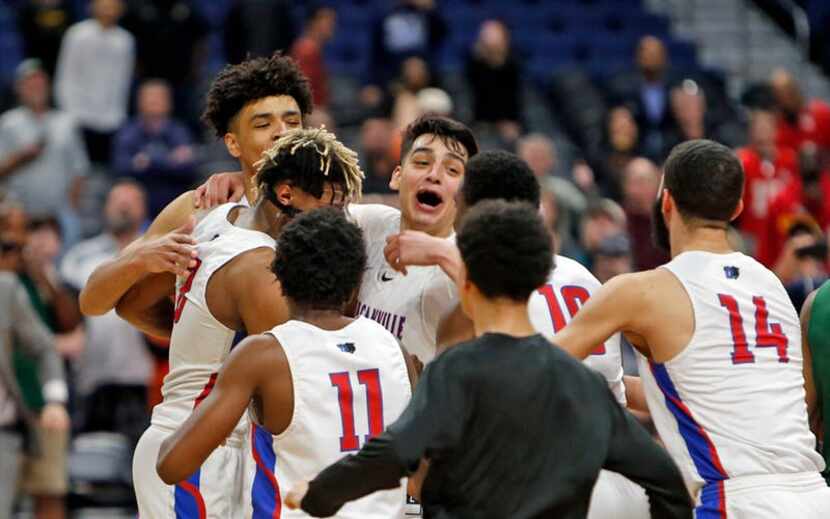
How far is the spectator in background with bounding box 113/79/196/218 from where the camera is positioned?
1284 centimetres

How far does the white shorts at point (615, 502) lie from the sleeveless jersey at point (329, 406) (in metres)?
0.79

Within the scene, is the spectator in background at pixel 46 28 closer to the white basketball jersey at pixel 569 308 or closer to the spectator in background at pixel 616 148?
the spectator in background at pixel 616 148

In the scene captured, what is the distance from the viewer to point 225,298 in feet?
17.6

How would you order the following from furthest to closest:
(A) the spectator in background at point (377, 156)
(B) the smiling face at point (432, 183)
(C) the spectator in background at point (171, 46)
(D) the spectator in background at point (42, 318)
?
(C) the spectator in background at point (171, 46) < (A) the spectator in background at point (377, 156) < (D) the spectator in background at point (42, 318) < (B) the smiling face at point (432, 183)

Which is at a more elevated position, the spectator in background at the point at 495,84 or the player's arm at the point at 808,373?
the spectator in background at the point at 495,84

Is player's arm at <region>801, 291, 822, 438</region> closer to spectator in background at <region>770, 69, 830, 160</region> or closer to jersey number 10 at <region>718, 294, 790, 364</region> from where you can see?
jersey number 10 at <region>718, 294, 790, 364</region>

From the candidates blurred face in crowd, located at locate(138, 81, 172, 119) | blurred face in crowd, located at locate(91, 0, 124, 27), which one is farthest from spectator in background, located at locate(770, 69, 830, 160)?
blurred face in crowd, located at locate(91, 0, 124, 27)

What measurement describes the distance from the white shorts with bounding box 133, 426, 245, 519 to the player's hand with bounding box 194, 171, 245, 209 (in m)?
0.92

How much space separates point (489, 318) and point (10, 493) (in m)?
Answer: 5.98

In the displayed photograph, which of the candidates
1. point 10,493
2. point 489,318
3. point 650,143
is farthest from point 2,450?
point 650,143

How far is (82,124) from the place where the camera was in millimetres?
13945

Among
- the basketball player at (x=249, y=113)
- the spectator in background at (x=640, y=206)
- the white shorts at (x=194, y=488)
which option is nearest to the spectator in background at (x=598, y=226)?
the spectator in background at (x=640, y=206)

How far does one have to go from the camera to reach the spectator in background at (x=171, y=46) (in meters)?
14.2

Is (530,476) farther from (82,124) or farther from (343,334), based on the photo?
(82,124)
